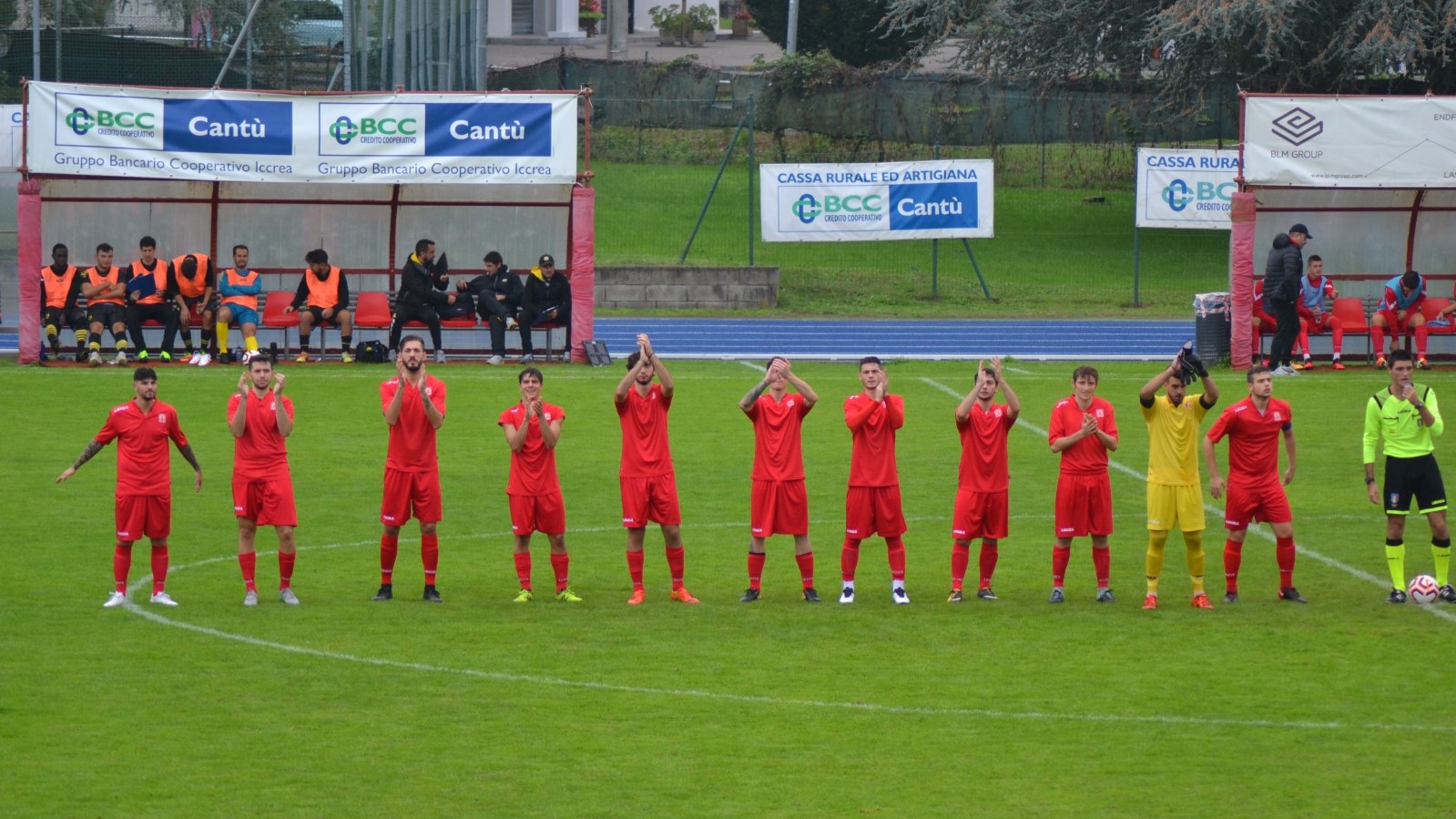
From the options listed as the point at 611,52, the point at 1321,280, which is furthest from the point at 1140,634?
the point at 611,52

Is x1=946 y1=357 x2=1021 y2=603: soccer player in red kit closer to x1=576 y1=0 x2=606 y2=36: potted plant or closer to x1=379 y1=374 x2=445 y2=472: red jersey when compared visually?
x1=379 y1=374 x2=445 y2=472: red jersey

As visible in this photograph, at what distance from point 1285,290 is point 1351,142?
245 cm

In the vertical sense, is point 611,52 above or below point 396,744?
above

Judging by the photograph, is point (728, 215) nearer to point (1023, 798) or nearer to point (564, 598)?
point (564, 598)

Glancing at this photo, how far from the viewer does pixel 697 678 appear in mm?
10242

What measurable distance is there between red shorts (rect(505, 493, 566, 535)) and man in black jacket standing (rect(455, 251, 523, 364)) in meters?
12.3

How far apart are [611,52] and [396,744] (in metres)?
49.8

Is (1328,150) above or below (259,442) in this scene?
above

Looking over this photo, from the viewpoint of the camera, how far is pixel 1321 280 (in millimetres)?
24234

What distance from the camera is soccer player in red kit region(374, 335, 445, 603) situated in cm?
1188

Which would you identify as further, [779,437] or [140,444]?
[779,437]

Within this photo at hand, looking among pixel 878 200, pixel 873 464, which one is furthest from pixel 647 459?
pixel 878 200

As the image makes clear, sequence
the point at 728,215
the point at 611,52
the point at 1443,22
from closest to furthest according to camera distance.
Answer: the point at 1443,22
the point at 728,215
the point at 611,52

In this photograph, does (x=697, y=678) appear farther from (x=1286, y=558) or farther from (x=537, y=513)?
(x=1286, y=558)
